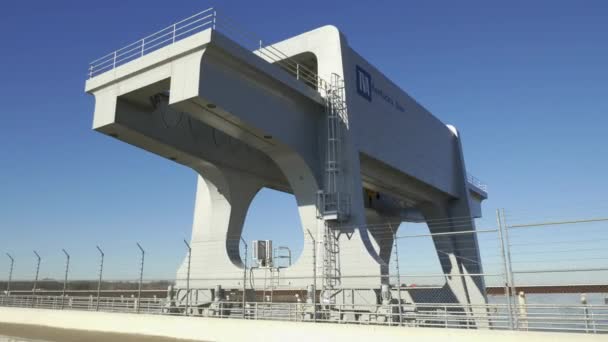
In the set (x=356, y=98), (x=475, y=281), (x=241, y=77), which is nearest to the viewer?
(x=241, y=77)

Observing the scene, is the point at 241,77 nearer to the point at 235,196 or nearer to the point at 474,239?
the point at 235,196

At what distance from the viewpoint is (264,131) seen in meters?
15.5

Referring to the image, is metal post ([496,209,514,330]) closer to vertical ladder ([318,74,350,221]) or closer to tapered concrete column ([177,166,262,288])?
vertical ladder ([318,74,350,221])

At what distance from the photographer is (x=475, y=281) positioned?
29188 millimetres

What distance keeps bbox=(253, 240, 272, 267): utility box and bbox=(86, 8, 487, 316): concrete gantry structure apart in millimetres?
685

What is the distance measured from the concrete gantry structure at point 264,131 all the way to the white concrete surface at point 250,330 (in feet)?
4.76

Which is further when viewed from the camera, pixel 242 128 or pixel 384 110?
pixel 384 110

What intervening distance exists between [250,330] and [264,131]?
619 centimetres

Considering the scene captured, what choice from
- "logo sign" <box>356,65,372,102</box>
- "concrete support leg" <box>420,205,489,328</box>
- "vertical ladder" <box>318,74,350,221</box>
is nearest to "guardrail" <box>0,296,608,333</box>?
"vertical ladder" <box>318,74,350,221</box>

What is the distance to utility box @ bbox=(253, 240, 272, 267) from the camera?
18859 mm

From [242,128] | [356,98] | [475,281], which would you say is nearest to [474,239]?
[475,281]

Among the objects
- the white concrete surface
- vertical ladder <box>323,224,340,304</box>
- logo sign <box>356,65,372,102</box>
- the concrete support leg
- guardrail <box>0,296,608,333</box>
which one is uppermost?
logo sign <box>356,65,372,102</box>

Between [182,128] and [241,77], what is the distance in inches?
160

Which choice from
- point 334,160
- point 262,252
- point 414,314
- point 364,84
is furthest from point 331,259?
point 364,84
